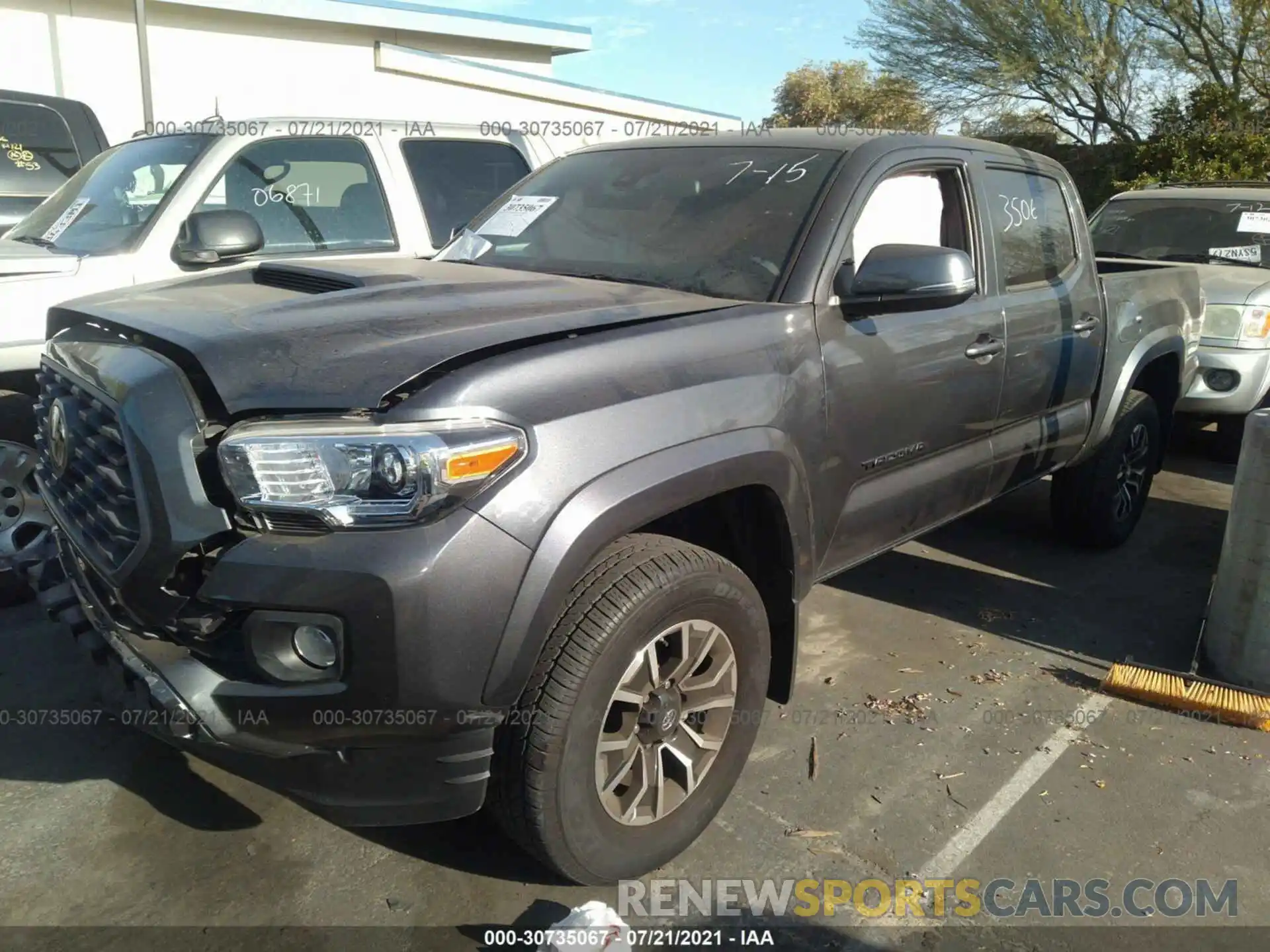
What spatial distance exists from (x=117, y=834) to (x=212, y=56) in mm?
15964

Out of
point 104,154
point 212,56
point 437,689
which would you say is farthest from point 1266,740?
point 212,56

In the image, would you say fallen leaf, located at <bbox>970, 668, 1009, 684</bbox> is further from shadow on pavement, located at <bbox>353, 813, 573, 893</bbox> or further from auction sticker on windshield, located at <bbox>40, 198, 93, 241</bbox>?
auction sticker on windshield, located at <bbox>40, 198, 93, 241</bbox>

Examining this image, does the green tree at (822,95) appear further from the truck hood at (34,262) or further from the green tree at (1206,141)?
the truck hood at (34,262)

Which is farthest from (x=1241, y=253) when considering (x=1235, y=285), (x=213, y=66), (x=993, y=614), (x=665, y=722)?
(x=213, y=66)

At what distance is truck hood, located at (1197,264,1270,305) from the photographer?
664 cm

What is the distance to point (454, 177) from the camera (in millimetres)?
5660

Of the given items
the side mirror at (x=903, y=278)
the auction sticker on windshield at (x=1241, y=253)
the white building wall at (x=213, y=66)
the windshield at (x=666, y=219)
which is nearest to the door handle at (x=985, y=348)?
the side mirror at (x=903, y=278)

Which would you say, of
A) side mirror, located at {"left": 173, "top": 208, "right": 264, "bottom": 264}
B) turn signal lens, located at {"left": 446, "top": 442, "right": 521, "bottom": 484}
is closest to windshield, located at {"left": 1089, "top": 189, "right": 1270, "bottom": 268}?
side mirror, located at {"left": 173, "top": 208, "right": 264, "bottom": 264}

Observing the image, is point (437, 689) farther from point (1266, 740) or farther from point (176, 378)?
point (1266, 740)

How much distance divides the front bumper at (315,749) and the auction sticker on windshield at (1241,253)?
23.8 feet

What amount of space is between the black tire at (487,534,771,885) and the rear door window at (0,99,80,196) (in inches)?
236

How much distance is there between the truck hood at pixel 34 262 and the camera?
4238 mm

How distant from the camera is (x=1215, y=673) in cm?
397

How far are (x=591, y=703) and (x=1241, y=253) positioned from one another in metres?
7.08
